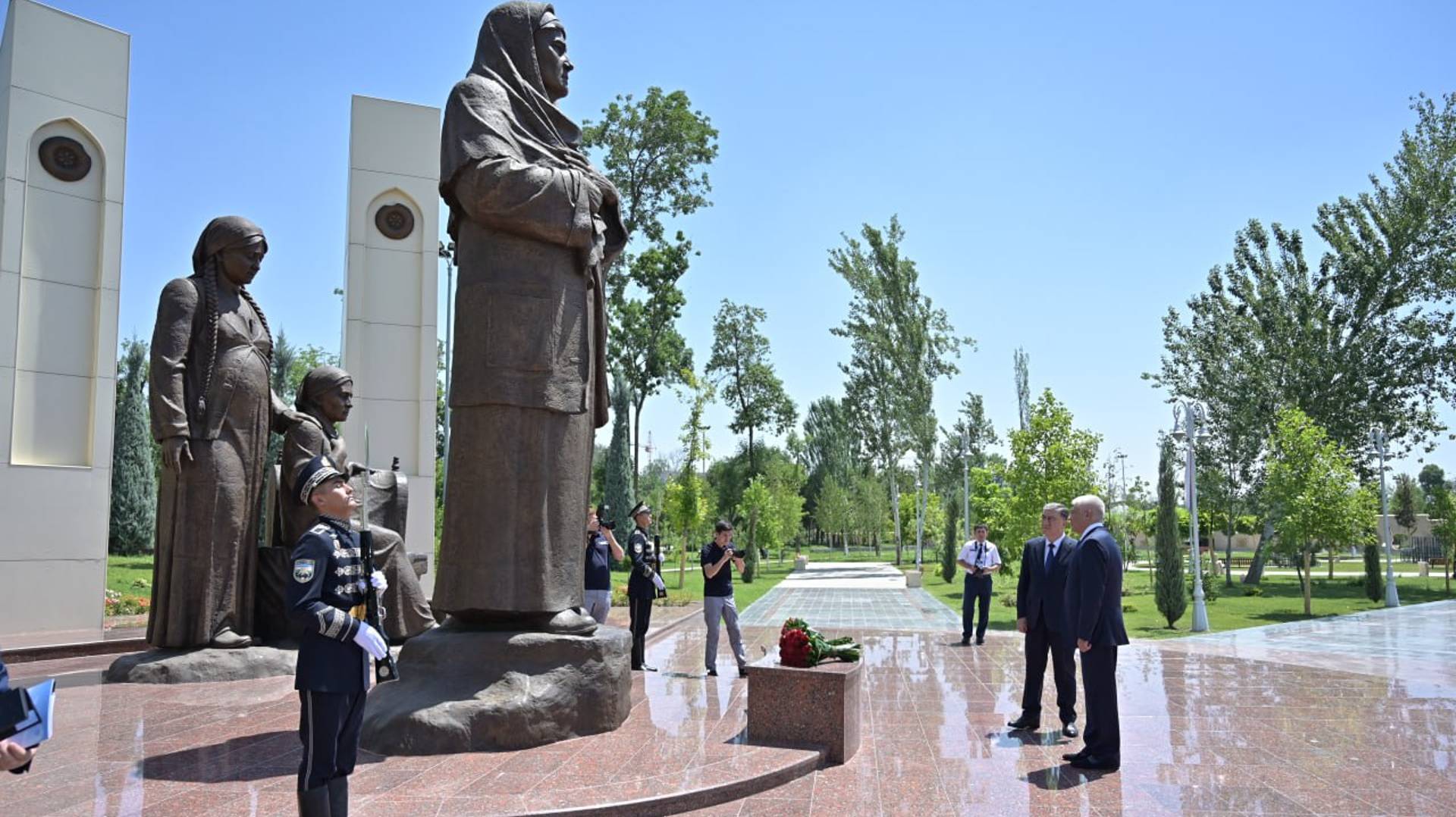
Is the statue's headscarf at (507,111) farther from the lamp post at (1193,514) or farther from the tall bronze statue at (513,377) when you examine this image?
the lamp post at (1193,514)

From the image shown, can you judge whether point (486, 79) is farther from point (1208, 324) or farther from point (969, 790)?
point (1208, 324)

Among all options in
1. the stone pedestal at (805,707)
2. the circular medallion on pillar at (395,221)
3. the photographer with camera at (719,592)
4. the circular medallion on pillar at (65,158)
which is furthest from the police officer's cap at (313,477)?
the circular medallion on pillar at (395,221)

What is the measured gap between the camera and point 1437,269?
3173 cm

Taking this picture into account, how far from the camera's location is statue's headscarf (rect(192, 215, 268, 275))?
8.65m

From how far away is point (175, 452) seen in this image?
8117 millimetres

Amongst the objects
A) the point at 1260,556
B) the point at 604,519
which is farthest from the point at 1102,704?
the point at 1260,556

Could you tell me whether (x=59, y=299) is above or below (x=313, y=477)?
above

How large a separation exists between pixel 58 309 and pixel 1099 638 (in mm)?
12317

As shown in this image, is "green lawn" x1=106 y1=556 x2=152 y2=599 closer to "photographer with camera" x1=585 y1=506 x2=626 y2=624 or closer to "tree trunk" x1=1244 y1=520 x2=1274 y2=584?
"photographer with camera" x1=585 y1=506 x2=626 y2=624

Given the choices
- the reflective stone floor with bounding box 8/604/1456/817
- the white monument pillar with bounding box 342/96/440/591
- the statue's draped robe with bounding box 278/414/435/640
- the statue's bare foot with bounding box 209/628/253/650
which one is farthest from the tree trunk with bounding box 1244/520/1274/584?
the statue's bare foot with bounding box 209/628/253/650

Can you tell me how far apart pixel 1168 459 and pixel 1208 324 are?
63.2ft

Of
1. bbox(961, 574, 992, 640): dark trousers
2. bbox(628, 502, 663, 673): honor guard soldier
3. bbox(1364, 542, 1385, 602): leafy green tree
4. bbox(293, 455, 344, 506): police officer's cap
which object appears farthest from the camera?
bbox(1364, 542, 1385, 602): leafy green tree

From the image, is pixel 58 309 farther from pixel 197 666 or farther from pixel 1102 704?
pixel 1102 704

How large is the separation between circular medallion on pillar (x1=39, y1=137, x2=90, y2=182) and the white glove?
11.0 meters
